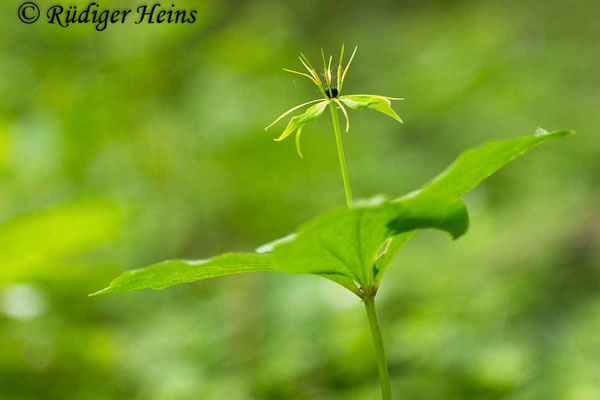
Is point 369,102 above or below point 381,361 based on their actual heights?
above

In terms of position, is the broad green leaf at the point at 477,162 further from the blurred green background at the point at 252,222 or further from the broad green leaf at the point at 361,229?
the blurred green background at the point at 252,222

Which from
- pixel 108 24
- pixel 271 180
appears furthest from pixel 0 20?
pixel 271 180

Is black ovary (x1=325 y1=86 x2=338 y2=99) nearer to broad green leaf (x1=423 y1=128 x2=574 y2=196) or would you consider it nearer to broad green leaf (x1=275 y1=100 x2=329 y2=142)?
broad green leaf (x1=275 y1=100 x2=329 y2=142)

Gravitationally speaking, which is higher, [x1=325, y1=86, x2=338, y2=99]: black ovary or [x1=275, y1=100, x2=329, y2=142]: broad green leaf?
[x1=325, y1=86, x2=338, y2=99]: black ovary

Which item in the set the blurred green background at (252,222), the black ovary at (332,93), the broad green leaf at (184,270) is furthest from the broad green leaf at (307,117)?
the blurred green background at (252,222)

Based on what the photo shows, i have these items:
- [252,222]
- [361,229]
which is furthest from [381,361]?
[252,222]

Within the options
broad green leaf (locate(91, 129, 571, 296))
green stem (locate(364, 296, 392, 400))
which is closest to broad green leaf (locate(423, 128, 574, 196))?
broad green leaf (locate(91, 129, 571, 296))

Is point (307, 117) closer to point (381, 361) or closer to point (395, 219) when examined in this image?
point (395, 219)

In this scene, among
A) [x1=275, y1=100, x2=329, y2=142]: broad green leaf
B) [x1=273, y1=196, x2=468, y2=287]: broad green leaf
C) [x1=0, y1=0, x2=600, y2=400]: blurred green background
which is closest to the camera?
[x1=273, y1=196, x2=468, y2=287]: broad green leaf
